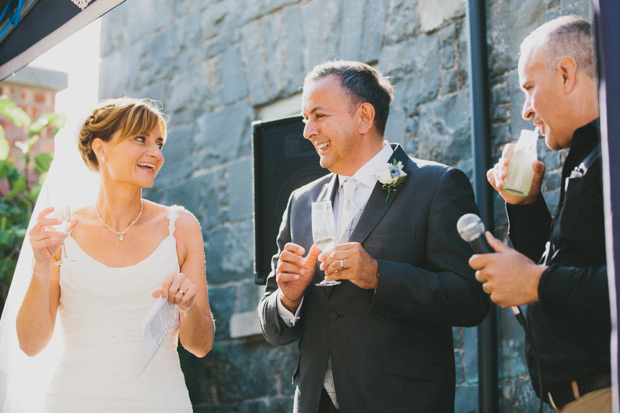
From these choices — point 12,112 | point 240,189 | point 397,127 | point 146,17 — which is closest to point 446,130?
point 397,127

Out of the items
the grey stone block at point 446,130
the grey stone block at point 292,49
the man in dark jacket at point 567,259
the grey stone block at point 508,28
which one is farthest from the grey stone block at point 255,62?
the man in dark jacket at point 567,259

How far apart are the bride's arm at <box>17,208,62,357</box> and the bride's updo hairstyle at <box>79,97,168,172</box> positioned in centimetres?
59

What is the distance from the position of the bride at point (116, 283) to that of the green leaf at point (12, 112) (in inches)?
156

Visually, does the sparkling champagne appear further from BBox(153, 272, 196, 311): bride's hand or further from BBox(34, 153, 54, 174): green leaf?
BBox(34, 153, 54, 174): green leaf

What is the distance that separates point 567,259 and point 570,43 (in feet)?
2.19

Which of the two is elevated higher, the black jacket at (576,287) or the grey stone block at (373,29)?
the grey stone block at (373,29)

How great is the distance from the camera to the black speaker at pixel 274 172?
454 cm

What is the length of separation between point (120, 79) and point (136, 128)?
187 inches

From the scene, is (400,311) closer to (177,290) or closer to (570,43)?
(177,290)

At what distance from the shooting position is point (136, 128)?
3635 millimetres

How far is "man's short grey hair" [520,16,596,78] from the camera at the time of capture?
2.36 m

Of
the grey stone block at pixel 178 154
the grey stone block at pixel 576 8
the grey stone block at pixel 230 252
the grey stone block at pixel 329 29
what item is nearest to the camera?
the grey stone block at pixel 576 8

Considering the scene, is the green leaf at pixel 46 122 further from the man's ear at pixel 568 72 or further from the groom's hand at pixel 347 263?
the man's ear at pixel 568 72

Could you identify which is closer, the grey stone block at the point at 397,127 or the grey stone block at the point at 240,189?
the grey stone block at the point at 397,127
